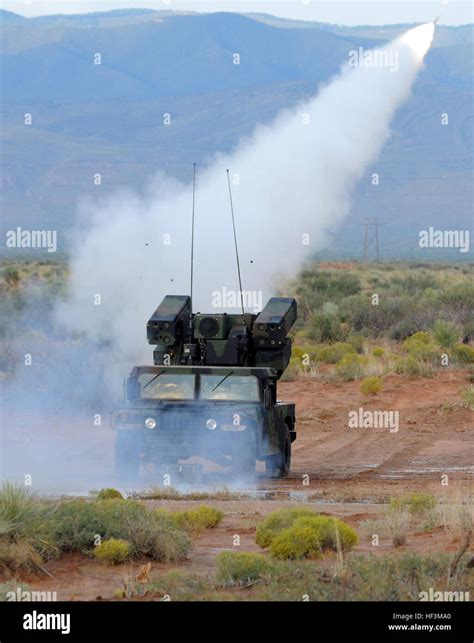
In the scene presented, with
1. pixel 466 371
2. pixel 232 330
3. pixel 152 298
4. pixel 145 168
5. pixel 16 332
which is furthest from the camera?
pixel 145 168

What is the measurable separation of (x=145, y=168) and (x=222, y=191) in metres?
92.1

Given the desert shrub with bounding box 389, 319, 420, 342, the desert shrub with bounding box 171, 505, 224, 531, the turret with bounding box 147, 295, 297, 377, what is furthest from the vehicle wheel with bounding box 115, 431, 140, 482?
the desert shrub with bounding box 389, 319, 420, 342

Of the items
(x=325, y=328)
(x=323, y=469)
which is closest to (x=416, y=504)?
(x=323, y=469)

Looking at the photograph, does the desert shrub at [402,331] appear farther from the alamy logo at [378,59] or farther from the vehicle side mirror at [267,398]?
the vehicle side mirror at [267,398]

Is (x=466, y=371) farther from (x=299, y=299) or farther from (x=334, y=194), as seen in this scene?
(x=299, y=299)

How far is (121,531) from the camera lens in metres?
14.2

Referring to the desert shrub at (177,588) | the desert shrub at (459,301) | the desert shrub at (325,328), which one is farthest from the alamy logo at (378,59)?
the desert shrub at (459,301)

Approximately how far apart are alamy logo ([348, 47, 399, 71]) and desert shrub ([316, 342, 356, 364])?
8834mm

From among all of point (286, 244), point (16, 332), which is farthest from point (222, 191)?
point (16, 332)

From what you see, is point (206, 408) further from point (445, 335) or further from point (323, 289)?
point (323, 289)

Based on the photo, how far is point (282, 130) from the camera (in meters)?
28.5

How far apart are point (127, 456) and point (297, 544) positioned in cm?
679
